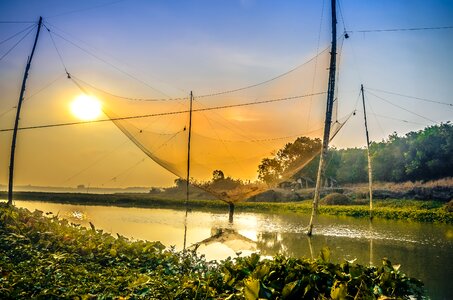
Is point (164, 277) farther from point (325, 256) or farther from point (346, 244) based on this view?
point (346, 244)

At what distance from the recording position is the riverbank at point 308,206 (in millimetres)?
26156

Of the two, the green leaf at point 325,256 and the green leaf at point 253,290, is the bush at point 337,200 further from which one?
the green leaf at point 253,290

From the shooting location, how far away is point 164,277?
611 centimetres

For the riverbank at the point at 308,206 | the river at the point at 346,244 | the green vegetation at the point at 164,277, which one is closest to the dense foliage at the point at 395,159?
the riverbank at the point at 308,206

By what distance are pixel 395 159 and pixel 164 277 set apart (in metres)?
48.4

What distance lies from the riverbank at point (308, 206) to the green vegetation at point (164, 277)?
2296 centimetres

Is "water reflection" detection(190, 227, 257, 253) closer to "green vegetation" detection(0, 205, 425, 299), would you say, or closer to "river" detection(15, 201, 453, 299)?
"river" detection(15, 201, 453, 299)

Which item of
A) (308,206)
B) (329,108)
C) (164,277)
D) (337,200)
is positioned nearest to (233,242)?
(329,108)

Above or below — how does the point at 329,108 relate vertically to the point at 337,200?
above

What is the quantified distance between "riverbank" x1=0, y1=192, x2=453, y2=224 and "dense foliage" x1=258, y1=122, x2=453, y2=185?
5.01 metres

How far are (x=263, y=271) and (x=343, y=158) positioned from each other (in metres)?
57.2

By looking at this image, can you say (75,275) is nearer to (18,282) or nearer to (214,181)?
(18,282)

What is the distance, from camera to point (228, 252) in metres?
11.7

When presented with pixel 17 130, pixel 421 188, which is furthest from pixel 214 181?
pixel 421 188
